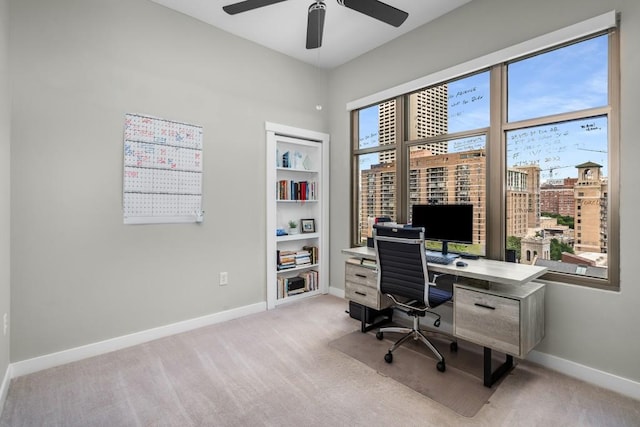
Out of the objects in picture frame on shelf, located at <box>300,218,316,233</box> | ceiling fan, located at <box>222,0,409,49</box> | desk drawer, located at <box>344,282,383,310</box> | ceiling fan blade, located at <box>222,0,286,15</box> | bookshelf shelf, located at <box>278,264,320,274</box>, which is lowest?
desk drawer, located at <box>344,282,383,310</box>

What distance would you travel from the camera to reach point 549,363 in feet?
7.70

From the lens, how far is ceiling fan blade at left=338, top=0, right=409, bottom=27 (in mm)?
2113

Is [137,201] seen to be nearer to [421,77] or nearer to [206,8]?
[206,8]

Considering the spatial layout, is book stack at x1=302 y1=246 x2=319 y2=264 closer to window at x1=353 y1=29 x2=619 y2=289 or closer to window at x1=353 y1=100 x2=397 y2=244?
window at x1=353 y1=100 x2=397 y2=244

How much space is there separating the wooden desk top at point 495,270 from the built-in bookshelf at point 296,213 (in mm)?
1923

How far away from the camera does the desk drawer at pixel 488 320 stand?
78.0 inches

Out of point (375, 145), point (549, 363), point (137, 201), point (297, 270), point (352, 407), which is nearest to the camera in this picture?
point (352, 407)

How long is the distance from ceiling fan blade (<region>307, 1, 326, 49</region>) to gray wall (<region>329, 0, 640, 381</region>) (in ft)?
4.02

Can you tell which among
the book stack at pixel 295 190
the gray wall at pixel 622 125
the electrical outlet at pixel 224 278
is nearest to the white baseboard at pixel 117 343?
the electrical outlet at pixel 224 278

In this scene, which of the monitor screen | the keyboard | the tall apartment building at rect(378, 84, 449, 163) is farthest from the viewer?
the tall apartment building at rect(378, 84, 449, 163)

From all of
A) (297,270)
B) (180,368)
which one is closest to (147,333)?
(180,368)

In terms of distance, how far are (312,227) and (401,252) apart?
1.92 metres

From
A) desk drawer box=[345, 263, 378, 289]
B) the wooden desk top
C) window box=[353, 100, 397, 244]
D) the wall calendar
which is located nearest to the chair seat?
the wooden desk top

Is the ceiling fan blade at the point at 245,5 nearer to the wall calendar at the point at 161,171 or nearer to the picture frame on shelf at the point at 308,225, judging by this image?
the wall calendar at the point at 161,171
